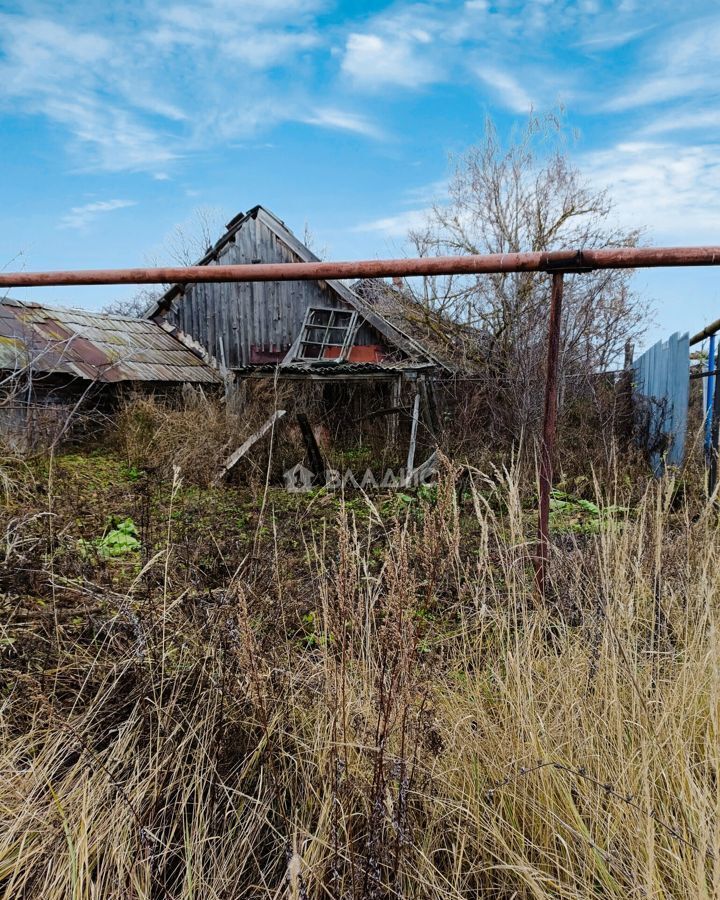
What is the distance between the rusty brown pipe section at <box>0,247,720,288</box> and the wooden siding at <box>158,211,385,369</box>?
12.6 meters

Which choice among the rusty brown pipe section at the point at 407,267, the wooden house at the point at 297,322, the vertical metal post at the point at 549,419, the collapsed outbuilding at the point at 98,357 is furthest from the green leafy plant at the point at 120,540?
the wooden house at the point at 297,322

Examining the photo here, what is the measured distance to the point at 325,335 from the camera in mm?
14914

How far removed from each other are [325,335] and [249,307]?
248 centimetres

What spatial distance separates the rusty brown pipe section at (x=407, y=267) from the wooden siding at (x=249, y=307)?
41.3ft

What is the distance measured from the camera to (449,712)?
1.70m

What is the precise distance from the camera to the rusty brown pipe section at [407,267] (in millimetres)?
1782

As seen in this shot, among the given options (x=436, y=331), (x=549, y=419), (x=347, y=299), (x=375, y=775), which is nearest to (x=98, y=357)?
(x=347, y=299)

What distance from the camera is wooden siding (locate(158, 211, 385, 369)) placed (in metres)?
15.5

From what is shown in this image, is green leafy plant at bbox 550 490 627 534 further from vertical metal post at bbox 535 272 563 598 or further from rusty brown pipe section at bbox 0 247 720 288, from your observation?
rusty brown pipe section at bbox 0 247 720 288

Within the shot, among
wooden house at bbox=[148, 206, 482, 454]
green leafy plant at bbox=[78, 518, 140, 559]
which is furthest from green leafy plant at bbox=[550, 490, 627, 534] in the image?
wooden house at bbox=[148, 206, 482, 454]

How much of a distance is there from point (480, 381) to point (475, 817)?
11574mm

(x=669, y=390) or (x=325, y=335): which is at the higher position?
(x=325, y=335)

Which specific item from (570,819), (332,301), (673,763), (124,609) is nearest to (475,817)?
(570,819)

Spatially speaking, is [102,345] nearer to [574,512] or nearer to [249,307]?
[249,307]
